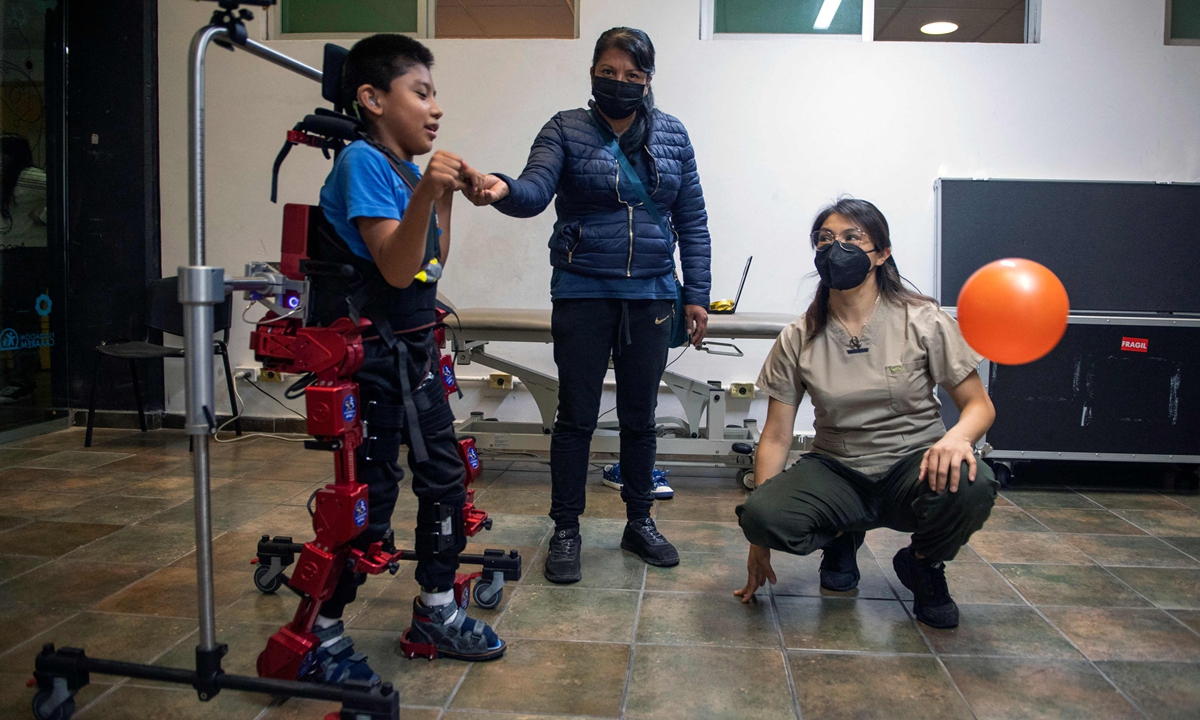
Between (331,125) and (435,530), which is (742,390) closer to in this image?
(435,530)

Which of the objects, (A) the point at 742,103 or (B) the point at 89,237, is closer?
(A) the point at 742,103

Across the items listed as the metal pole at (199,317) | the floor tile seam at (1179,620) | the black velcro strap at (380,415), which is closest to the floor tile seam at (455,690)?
the metal pole at (199,317)

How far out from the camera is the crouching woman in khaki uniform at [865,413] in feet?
6.84

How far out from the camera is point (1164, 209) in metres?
4.09

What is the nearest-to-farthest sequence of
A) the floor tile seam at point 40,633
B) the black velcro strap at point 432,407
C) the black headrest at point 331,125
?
the black headrest at point 331,125 → the black velcro strap at point 432,407 → the floor tile seam at point 40,633

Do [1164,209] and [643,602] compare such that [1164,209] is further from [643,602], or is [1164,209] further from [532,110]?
[643,602]

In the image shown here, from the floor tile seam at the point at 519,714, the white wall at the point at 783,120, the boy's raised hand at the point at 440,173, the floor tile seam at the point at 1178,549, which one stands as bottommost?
the floor tile seam at the point at 519,714

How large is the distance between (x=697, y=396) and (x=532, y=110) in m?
1.80

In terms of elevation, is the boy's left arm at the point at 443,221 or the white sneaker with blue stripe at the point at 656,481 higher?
the boy's left arm at the point at 443,221

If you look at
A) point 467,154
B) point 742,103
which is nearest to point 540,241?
point 467,154

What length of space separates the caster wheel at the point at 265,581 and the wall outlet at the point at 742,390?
270 centimetres

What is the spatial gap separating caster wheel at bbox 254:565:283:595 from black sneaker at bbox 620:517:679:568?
3.48 feet

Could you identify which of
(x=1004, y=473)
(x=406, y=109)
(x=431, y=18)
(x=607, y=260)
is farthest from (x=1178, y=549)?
(x=431, y=18)

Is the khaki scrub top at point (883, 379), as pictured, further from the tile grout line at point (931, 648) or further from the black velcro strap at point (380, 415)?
the black velcro strap at point (380, 415)
